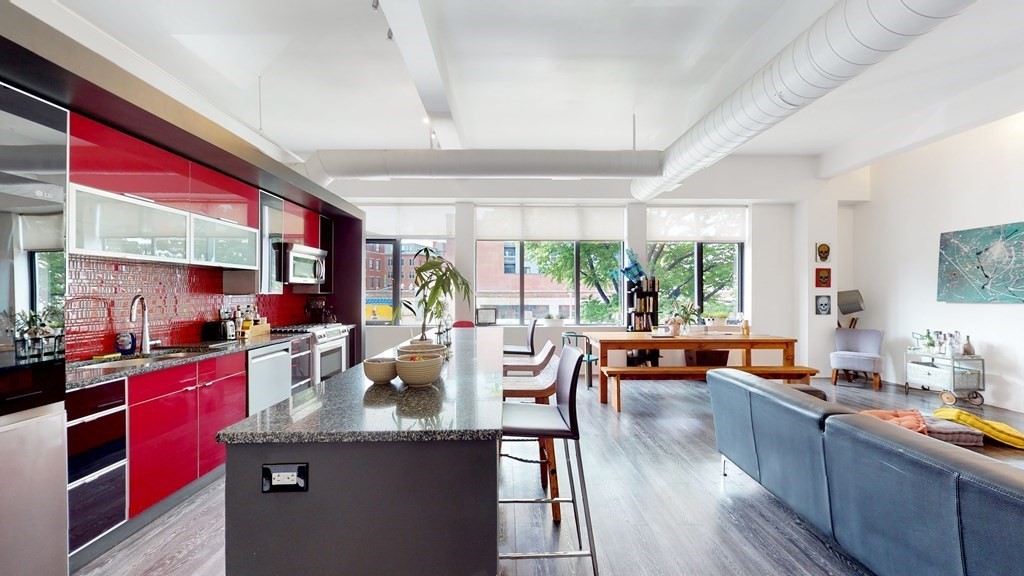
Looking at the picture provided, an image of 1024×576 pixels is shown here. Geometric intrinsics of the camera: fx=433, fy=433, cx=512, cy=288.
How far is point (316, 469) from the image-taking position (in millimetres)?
1234

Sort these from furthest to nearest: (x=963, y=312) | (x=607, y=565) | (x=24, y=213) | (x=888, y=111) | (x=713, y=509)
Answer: (x=963, y=312), (x=888, y=111), (x=713, y=509), (x=607, y=565), (x=24, y=213)

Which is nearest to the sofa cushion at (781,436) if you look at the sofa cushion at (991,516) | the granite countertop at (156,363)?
the sofa cushion at (991,516)

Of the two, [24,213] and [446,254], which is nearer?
[24,213]

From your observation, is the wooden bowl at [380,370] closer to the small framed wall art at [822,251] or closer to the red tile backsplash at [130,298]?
the red tile backsplash at [130,298]

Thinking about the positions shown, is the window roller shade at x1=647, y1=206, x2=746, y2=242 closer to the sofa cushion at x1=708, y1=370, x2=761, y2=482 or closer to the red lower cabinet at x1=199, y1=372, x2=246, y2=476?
the sofa cushion at x1=708, y1=370, x2=761, y2=482

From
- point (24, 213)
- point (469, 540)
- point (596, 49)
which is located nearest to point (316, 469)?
point (469, 540)

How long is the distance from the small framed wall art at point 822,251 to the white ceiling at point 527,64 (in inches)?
59.6

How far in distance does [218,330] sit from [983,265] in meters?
8.06

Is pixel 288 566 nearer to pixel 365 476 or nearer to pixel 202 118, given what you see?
pixel 365 476

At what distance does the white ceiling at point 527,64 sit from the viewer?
2.87 meters

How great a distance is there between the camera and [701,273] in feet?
23.3

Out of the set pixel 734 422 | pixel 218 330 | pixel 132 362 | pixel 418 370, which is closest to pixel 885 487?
pixel 734 422

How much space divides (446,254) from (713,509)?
5.26 meters

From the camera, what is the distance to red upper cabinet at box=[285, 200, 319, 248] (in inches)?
180
